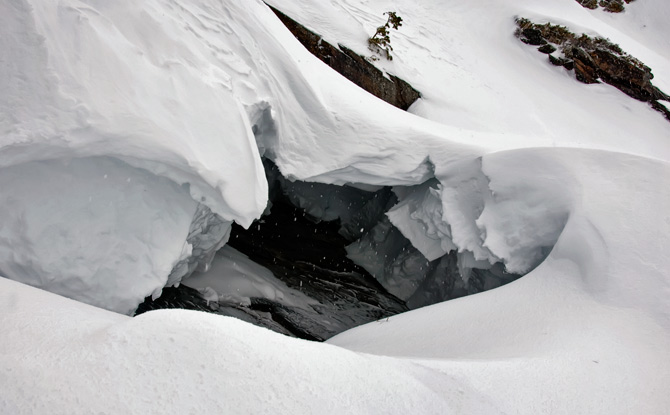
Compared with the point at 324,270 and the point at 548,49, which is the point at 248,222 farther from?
the point at 548,49

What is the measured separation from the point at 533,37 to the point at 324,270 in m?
9.36

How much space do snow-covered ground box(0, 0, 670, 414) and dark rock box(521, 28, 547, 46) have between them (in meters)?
6.88

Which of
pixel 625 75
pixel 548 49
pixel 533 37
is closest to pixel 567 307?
pixel 548 49

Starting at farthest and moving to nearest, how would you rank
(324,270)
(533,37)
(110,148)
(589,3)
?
(589,3)
(533,37)
(324,270)
(110,148)

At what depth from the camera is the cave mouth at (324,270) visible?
17.0 ft

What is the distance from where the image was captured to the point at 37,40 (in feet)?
10.6

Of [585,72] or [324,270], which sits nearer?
[324,270]

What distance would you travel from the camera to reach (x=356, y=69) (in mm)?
8141

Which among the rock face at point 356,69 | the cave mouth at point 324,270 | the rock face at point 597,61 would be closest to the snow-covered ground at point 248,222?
the cave mouth at point 324,270

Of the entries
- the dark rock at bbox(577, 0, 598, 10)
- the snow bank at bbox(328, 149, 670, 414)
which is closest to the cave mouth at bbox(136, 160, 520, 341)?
the snow bank at bbox(328, 149, 670, 414)

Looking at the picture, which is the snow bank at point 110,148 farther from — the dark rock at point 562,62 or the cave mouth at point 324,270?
the dark rock at point 562,62

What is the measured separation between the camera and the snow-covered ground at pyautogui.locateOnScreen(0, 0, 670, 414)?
209 cm

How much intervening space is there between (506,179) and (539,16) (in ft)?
32.0

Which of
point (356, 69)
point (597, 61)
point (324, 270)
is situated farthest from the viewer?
point (597, 61)
